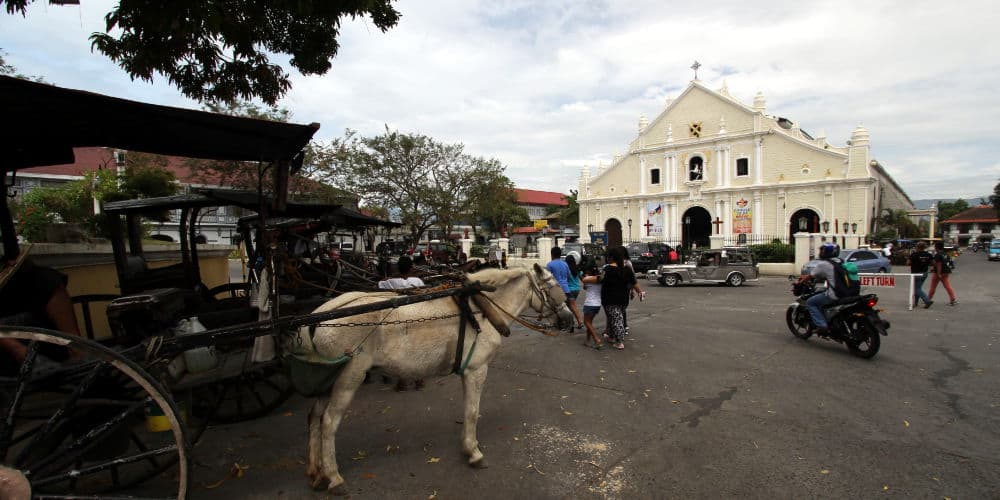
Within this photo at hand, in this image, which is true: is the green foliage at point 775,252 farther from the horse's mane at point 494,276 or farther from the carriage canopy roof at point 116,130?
the carriage canopy roof at point 116,130

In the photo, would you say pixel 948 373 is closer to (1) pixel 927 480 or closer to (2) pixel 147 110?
(1) pixel 927 480

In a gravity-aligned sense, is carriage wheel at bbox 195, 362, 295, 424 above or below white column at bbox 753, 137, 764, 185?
below

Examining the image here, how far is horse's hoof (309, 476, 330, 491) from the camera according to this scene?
10.9 feet

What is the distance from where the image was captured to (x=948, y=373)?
573cm

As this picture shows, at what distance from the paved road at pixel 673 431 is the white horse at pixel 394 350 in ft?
0.87

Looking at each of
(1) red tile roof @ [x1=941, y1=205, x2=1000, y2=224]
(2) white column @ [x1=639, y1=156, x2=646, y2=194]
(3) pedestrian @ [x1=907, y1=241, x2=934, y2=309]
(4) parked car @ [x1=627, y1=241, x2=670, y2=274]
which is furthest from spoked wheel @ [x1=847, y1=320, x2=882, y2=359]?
(1) red tile roof @ [x1=941, y1=205, x2=1000, y2=224]

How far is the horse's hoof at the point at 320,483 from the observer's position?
3.33 metres

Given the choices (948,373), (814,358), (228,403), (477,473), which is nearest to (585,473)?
(477,473)

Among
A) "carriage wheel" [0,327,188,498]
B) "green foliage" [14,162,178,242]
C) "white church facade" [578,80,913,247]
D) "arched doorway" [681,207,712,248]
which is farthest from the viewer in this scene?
"arched doorway" [681,207,712,248]

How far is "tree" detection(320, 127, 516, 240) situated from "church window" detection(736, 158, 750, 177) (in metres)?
18.4

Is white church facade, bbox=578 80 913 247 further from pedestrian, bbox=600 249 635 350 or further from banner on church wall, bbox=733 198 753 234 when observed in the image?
pedestrian, bbox=600 249 635 350

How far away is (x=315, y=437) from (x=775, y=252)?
24844 mm

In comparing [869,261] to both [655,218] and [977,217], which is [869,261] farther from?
[977,217]

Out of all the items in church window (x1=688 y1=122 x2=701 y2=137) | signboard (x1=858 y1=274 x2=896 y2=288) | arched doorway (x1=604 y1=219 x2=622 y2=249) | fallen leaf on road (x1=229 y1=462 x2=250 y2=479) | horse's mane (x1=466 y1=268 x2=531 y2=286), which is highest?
church window (x1=688 y1=122 x2=701 y2=137)
